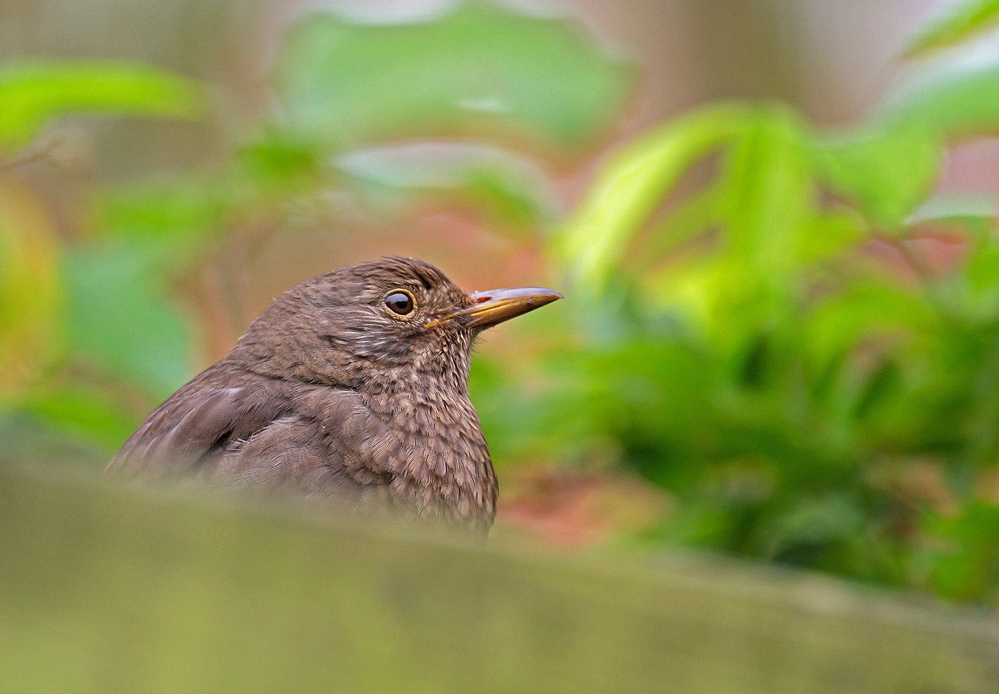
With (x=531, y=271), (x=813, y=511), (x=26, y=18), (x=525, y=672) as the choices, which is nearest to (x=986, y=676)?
(x=525, y=672)

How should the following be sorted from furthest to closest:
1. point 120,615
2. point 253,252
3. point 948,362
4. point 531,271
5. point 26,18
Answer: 1. point 26,18
2. point 531,271
3. point 253,252
4. point 948,362
5. point 120,615

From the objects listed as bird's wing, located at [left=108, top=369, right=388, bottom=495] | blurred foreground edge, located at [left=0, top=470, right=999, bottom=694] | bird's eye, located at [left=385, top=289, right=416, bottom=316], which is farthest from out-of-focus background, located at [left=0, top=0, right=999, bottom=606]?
blurred foreground edge, located at [left=0, top=470, right=999, bottom=694]

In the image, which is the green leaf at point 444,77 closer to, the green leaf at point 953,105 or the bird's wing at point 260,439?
the green leaf at point 953,105

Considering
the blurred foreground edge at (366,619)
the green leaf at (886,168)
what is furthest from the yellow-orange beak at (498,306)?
the blurred foreground edge at (366,619)

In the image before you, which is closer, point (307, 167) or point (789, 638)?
point (789, 638)

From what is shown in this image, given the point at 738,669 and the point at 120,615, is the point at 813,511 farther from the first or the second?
the point at 120,615

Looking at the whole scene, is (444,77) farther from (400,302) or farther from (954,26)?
(954,26)

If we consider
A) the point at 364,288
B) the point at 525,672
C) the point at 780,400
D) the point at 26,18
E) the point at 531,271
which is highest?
the point at 26,18
